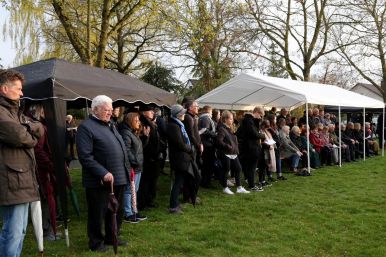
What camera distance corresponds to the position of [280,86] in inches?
441

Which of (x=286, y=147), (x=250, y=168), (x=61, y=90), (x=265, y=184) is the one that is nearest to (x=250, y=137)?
(x=250, y=168)

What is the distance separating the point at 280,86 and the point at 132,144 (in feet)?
19.7

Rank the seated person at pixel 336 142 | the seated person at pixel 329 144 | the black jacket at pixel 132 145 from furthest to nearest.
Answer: the seated person at pixel 336 142 < the seated person at pixel 329 144 < the black jacket at pixel 132 145

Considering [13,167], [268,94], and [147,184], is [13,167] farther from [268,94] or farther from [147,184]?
[268,94]

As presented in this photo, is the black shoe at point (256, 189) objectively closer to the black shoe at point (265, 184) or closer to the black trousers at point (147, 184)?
the black shoe at point (265, 184)

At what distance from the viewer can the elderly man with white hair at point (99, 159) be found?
4586mm

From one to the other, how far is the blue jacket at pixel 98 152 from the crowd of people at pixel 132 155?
0.04 feet

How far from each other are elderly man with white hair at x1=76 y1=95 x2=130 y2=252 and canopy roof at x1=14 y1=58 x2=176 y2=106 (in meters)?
0.86

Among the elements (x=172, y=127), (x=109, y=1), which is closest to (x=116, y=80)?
(x=172, y=127)

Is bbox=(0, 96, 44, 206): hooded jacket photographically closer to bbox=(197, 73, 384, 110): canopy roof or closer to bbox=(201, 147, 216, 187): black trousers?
bbox=(201, 147, 216, 187): black trousers

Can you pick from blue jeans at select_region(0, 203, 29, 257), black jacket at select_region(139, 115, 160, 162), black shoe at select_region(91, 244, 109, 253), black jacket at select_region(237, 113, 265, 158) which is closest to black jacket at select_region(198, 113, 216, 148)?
black jacket at select_region(237, 113, 265, 158)

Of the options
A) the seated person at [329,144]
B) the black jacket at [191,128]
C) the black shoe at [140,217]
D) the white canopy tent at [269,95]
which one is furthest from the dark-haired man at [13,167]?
the seated person at [329,144]

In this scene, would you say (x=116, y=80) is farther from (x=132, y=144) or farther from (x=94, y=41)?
(x=94, y=41)

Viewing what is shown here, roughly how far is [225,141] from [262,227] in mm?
2553
